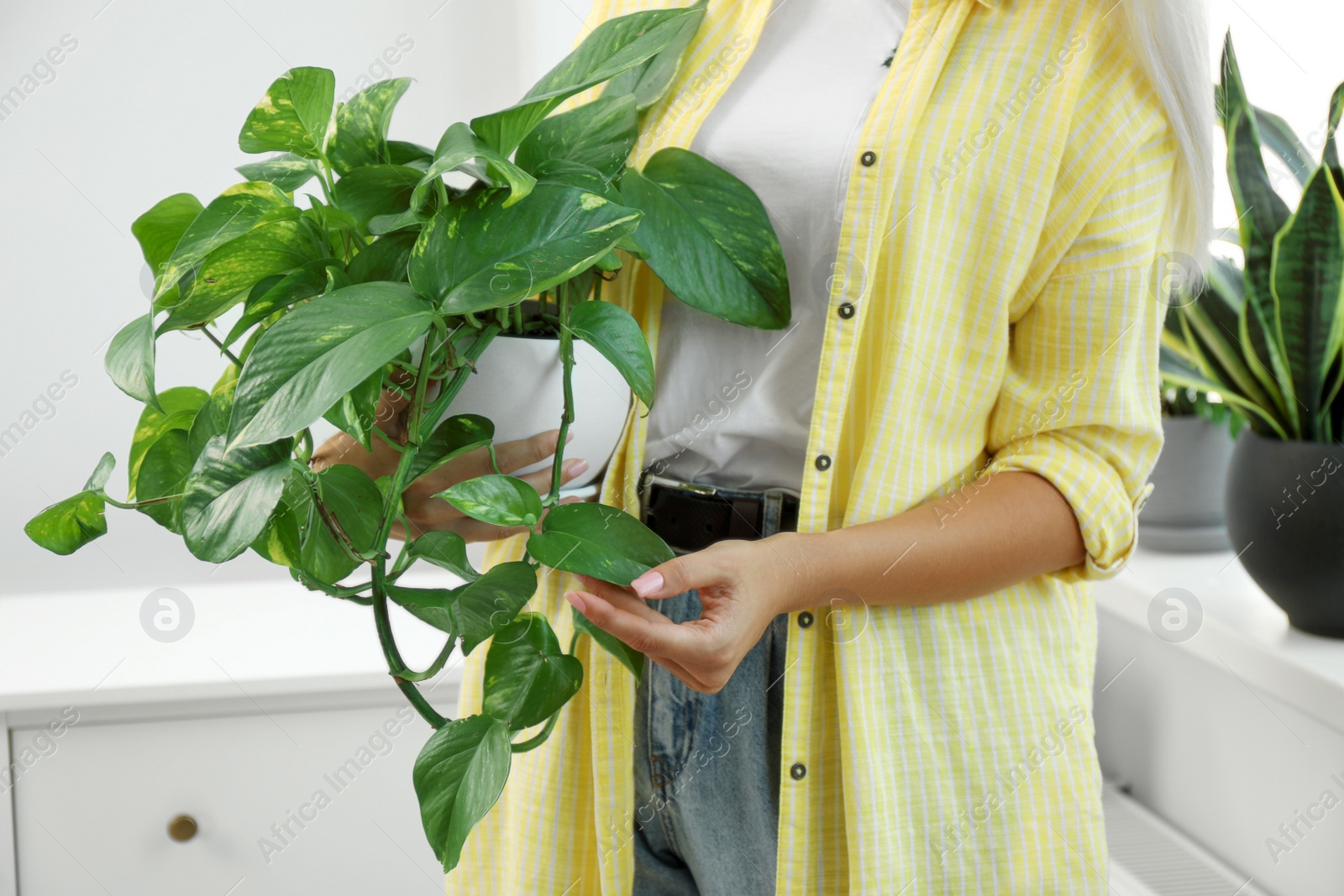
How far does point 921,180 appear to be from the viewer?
62 cm

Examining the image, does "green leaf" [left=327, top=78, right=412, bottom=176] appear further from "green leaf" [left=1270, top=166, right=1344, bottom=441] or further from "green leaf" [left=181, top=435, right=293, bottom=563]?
"green leaf" [left=1270, top=166, right=1344, bottom=441]

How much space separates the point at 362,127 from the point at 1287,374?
0.91 m

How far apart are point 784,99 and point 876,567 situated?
30 centimetres

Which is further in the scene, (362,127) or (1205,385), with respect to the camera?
(1205,385)

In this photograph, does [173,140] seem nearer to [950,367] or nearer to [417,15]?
[417,15]

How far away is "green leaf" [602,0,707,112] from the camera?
62cm

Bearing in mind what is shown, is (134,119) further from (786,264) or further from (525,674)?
(525,674)

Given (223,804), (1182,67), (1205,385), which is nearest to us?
(1182,67)

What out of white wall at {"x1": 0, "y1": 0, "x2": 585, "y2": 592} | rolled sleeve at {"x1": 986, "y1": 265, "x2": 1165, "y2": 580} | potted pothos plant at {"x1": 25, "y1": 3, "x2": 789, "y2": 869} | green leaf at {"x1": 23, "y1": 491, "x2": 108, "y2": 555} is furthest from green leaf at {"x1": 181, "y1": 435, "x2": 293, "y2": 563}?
white wall at {"x1": 0, "y1": 0, "x2": 585, "y2": 592}

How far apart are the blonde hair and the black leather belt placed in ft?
1.01

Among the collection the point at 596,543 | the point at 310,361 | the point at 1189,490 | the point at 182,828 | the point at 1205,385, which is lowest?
the point at 182,828

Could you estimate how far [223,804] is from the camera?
→ 1243mm

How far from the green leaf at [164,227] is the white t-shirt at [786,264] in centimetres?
28

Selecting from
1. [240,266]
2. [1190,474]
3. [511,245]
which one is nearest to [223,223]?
[240,266]
